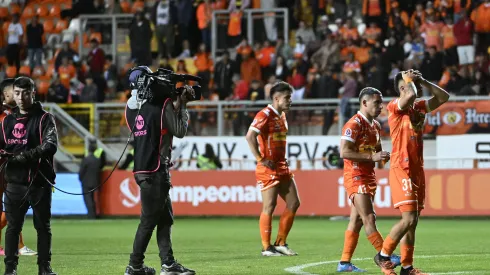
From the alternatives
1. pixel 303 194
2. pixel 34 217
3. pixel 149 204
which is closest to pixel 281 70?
pixel 303 194

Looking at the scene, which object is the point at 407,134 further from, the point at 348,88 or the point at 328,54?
the point at 328,54

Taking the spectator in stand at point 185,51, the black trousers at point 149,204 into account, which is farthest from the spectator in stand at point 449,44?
the black trousers at point 149,204

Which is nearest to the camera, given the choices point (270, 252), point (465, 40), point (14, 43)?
point (270, 252)

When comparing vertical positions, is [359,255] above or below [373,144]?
below

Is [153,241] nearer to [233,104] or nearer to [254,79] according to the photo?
[233,104]

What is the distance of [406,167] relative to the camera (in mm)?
10562

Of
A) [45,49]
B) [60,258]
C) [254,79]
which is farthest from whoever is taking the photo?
[45,49]

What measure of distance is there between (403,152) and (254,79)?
1814 centimetres

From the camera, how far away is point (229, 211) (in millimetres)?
25688

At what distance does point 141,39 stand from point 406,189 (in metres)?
21.9

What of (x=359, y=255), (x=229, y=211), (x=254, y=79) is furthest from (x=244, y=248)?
(x=254, y=79)

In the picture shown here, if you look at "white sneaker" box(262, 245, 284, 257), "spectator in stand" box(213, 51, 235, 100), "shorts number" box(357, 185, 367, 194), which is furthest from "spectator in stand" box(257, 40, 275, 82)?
"shorts number" box(357, 185, 367, 194)

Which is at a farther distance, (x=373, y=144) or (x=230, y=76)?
(x=230, y=76)

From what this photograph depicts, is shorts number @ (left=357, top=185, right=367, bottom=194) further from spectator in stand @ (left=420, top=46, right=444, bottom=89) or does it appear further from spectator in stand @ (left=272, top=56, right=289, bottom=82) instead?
spectator in stand @ (left=272, top=56, right=289, bottom=82)
